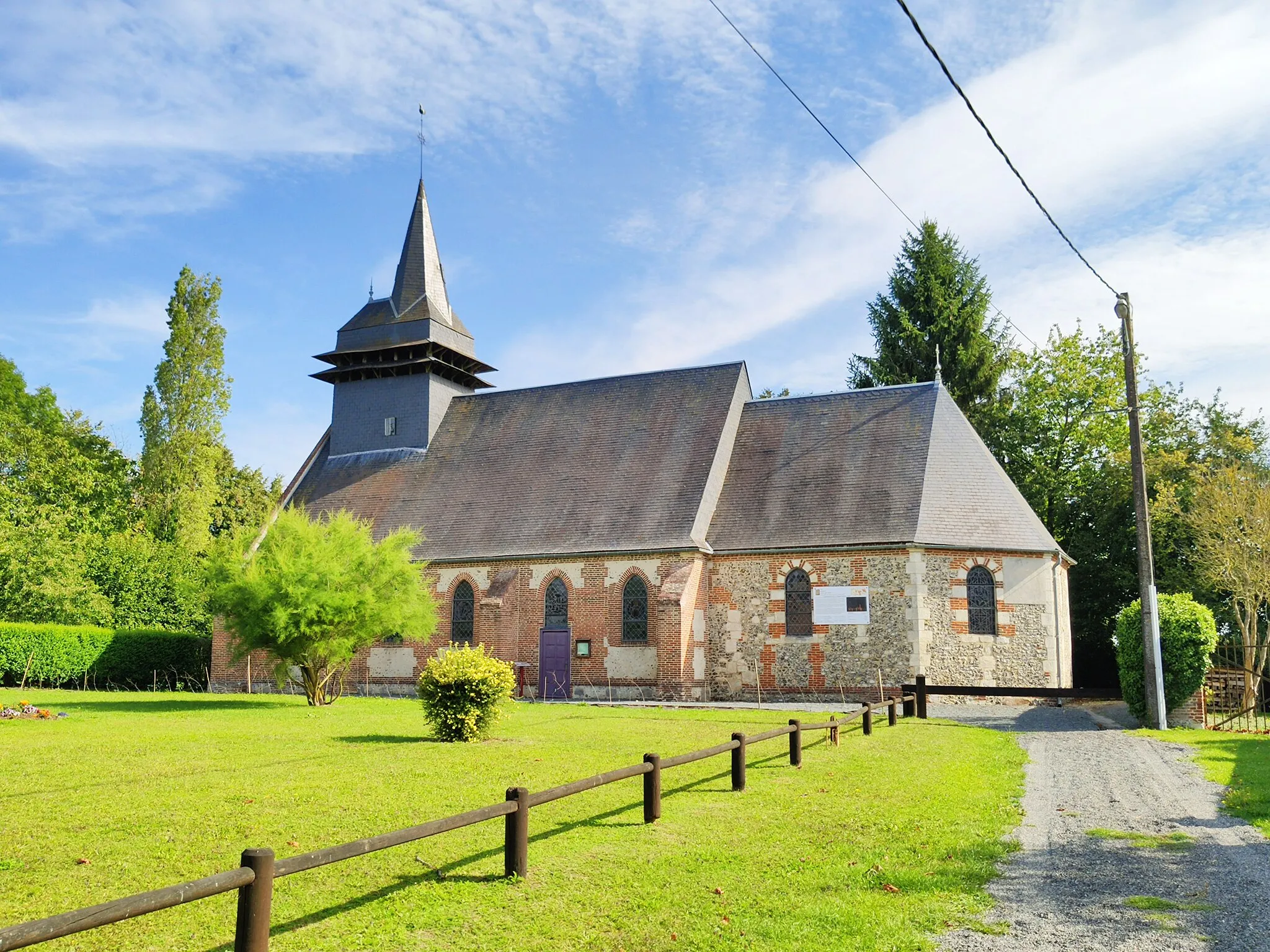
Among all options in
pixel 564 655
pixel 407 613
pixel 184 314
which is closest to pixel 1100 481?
pixel 564 655

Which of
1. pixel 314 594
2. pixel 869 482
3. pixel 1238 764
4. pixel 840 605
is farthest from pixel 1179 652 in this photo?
pixel 314 594

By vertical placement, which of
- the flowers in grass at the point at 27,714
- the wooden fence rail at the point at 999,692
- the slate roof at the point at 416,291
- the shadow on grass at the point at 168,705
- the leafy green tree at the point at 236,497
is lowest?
the shadow on grass at the point at 168,705

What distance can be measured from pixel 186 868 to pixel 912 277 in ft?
146

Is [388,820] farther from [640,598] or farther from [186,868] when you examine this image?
[640,598]

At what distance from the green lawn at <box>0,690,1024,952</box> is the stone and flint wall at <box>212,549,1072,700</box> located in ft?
33.5

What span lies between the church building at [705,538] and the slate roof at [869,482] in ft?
0.22

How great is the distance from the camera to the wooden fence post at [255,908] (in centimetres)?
500

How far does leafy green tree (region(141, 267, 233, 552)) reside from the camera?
4038cm

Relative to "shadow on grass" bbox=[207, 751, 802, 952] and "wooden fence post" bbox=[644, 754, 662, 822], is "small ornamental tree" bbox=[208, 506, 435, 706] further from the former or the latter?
"wooden fence post" bbox=[644, 754, 662, 822]

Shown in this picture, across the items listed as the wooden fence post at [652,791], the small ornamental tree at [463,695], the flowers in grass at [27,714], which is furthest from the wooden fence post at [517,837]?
the flowers in grass at [27,714]

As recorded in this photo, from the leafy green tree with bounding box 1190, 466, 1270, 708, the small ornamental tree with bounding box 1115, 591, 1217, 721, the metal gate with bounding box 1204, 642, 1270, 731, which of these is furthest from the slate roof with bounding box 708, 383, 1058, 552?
the leafy green tree with bounding box 1190, 466, 1270, 708

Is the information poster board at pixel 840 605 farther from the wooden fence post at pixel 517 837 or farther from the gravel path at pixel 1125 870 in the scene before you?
the wooden fence post at pixel 517 837

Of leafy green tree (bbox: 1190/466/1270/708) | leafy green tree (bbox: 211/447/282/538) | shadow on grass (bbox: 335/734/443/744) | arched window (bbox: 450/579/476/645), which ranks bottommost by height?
shadow on grass (bbox: 335/734/443/744)

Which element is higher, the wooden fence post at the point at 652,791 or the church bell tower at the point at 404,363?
the church bell tower at the point at 404,363
